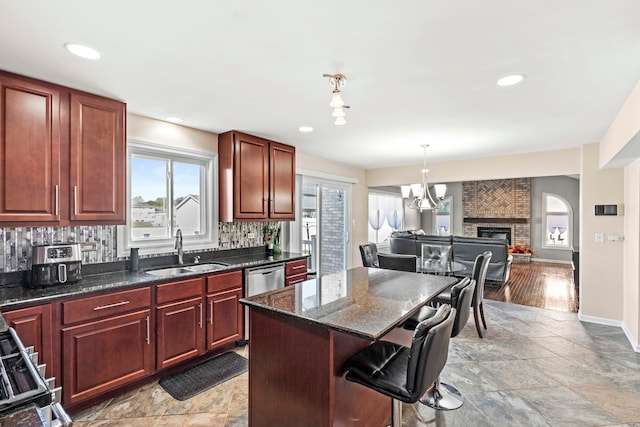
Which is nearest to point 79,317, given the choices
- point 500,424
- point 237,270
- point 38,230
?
point 38,230

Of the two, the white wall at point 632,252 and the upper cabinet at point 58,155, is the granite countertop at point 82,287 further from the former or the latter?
the white wall at point 632,252

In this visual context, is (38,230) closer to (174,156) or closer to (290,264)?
(174,156)

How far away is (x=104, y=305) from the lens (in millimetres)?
2281

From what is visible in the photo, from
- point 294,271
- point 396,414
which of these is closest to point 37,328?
point 396,414

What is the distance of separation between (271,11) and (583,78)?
6.98 ft

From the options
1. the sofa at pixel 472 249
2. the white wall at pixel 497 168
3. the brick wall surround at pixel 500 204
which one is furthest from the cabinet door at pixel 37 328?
the brick wall surround at pixel 500 204

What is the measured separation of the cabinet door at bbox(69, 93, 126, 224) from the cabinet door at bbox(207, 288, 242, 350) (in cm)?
111

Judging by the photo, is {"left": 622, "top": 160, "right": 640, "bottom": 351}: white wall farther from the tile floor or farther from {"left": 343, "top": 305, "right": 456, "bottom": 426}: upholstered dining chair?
{"left": 343, "top": 305, "right": 456, "bottom": 426}: upholstered dining chair

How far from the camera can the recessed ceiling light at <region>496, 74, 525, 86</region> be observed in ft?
7.02

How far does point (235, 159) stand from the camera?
11.7 feet

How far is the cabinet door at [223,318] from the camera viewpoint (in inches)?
117

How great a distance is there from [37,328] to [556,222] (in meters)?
10.9

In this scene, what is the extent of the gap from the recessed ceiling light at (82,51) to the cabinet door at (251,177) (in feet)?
5.67

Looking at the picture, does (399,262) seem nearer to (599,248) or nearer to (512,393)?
(512,393)
